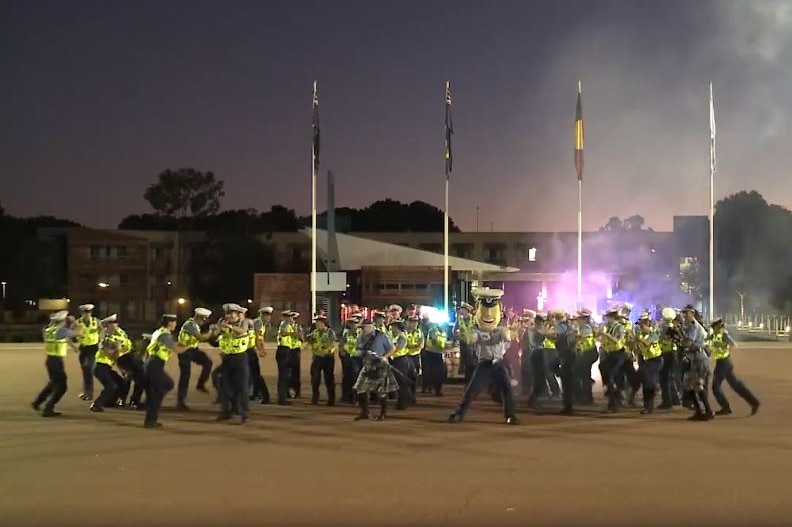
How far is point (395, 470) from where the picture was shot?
9.15 metres

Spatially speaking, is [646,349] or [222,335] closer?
[222,335]

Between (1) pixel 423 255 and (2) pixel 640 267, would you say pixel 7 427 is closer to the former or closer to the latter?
(1) pixel 423 255

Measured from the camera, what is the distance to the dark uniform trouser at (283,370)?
594 inches

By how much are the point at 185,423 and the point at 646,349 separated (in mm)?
7790

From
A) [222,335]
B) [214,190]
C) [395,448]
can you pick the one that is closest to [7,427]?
[222,335]

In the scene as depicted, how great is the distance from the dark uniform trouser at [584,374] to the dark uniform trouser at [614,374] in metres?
0.53

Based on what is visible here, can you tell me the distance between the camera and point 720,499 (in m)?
7.83

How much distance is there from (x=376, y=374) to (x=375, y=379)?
3.2 inches

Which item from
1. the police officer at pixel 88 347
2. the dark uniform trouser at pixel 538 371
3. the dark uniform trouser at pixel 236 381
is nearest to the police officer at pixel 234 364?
the dark uniform trouser at pixel 236 381

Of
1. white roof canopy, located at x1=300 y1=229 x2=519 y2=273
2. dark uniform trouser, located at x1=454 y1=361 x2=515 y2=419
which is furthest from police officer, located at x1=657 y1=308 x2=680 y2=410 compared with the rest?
white roof canopy, located at x1=300 y1=229 x2=519 y2=273

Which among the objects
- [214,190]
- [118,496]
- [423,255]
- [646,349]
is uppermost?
[214,190]

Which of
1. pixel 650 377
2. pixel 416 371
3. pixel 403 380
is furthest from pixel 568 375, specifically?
pixel 416 371

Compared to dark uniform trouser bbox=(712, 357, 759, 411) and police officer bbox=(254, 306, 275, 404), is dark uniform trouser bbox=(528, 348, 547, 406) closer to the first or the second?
dark uniform trouser bbox=(712, 357, 759, 411)

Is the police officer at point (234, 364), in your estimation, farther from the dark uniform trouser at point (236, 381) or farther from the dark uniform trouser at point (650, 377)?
the dark uniform trouser at point (650, 377)
